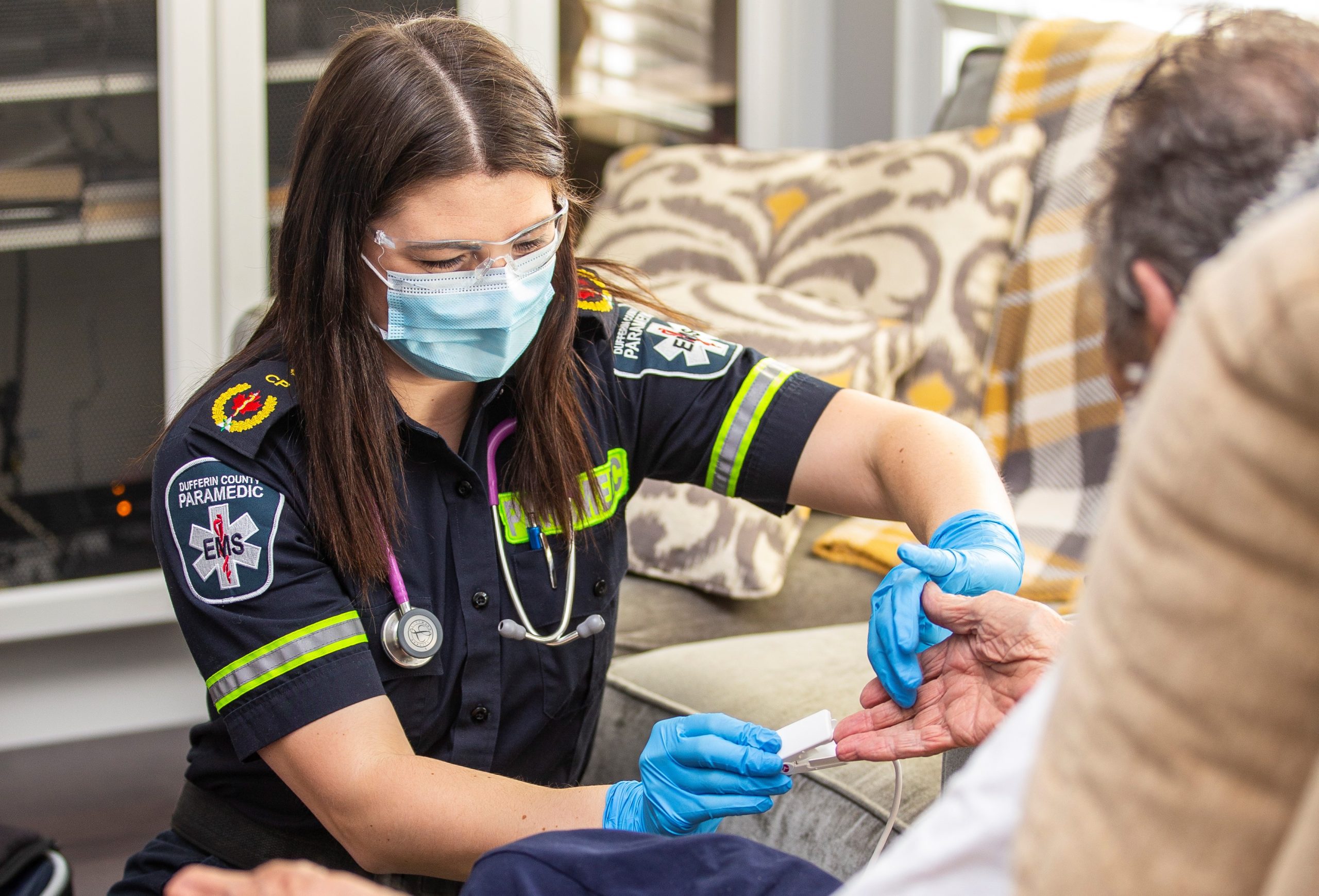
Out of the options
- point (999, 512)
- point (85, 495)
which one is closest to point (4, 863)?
point (999, 512)

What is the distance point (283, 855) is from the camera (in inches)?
43.1

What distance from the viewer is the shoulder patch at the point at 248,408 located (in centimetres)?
103

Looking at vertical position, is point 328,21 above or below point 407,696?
above

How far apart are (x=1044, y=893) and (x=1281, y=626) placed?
0.13 metres

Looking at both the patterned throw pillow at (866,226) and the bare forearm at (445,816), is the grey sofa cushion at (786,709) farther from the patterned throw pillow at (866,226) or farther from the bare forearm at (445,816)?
the patterned throw pillow at (866,226)

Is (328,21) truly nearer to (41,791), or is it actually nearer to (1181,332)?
(41,791)

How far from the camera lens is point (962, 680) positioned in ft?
3.03

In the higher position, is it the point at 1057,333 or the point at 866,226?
the point at 866,226

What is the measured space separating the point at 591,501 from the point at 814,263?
0.96 m

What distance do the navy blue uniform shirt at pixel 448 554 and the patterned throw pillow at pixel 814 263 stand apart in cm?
37

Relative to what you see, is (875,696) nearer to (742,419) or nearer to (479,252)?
(742,419)

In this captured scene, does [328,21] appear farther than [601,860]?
Yes

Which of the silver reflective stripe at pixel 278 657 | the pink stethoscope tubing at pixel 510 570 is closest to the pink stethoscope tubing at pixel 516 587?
the pink stethoscope tubing at pixel 510 570

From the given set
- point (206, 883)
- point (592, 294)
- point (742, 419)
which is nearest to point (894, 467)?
point (742, 419)
